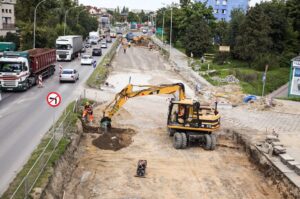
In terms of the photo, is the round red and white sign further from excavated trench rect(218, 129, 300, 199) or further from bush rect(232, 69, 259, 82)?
bush rect(232, 69, 259, 82)

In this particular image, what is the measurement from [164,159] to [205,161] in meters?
2.09

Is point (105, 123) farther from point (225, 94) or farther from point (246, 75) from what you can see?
point (246, 75)

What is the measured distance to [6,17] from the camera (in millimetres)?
76312

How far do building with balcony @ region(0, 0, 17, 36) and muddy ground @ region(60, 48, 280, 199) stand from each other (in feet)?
164

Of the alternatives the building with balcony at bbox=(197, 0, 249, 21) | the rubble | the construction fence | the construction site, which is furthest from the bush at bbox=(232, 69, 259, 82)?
the building with balcony at bbox=(197, 0, 249, 21)

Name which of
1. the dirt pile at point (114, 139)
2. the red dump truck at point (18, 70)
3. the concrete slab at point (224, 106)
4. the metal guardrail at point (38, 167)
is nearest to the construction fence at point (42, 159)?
the metal guardrail at point (38, 167)

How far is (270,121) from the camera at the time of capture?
28844 millimetres

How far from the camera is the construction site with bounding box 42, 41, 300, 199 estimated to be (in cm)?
1711

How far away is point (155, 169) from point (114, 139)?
15.4ft

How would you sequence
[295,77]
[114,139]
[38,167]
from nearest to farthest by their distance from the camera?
[38,167] < [114,139] < [295,77]

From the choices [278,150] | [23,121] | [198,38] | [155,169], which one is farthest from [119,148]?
[198,38]

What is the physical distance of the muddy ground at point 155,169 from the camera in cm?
1694

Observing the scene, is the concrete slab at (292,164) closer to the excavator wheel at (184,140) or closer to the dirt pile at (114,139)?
the excavator wheel at (184,140)

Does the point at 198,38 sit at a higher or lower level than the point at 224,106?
higher
